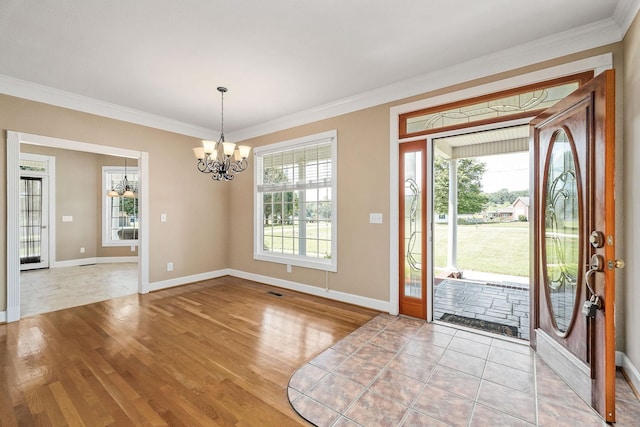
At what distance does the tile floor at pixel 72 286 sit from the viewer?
3.93 metres

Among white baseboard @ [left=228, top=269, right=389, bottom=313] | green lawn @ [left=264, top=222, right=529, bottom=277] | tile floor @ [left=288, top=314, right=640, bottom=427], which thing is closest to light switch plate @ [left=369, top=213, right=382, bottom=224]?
white baseboard @ [left=228, top=269, right=389, bottom=313]

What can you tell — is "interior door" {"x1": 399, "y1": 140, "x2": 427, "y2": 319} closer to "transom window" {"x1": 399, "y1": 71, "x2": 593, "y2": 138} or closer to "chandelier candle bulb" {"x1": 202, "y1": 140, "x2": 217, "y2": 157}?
"transom window" {"x1": 399, "y1": 71, "x2": 593, "y2": 138}

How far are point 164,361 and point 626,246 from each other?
12.8 feet

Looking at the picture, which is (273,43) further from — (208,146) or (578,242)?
(578,242)

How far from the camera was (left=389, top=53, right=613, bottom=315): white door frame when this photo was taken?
255 centimetres

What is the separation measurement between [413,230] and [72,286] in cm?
577

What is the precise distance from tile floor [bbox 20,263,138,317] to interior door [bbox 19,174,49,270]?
0.36 m

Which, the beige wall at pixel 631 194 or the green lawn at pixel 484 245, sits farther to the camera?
the green lawn at pixel 484 245

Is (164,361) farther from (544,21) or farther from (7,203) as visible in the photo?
(544,21)

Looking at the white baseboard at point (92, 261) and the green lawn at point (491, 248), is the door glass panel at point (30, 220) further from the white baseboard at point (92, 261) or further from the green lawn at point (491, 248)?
the green lawn at point (491, 248)

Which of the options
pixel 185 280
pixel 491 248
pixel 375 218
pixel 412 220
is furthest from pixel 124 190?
pixel 491 248

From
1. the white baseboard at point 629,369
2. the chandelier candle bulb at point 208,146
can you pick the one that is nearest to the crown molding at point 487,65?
the chandelier candle bulb at point 208,146

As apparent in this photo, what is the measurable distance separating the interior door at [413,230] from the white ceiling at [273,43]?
801 millimetres

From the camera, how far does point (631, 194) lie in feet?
6.85
